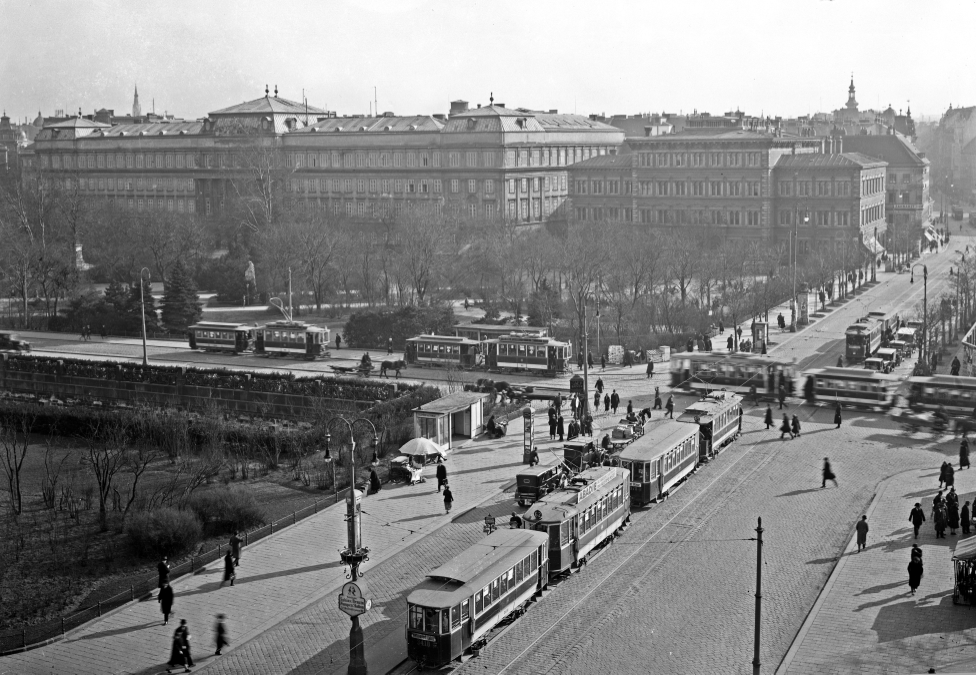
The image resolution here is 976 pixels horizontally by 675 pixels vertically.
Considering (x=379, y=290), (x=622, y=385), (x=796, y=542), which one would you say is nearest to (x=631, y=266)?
(x=379, y=290)

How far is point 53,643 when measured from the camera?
25.2 m

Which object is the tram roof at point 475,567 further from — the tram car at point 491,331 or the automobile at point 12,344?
the automobile at point 12,344

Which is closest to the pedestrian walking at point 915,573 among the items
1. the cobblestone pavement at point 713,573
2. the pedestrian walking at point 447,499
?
the cobblestone pavement at point 713,573

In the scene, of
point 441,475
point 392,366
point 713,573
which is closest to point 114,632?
point 441,475

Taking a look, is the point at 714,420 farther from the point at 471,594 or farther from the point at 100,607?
the point at 100,607

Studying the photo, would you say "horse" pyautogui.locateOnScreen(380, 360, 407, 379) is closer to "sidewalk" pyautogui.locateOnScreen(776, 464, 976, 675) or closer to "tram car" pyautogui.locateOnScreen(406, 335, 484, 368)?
"tram car" pyautogui.locateOnScreen(406, 335, 484, 368)

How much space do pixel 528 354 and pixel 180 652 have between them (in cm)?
3336

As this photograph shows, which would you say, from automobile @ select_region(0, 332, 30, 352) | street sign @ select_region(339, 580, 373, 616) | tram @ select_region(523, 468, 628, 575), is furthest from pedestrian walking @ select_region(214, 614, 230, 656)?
automobile @ select_region(0, 332, 30, 352)

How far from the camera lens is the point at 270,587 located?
2800 centimetres

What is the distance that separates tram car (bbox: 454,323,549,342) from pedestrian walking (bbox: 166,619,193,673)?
35.3 meters

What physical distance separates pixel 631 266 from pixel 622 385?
21448mm

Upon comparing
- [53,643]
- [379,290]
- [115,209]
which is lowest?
[53,643]

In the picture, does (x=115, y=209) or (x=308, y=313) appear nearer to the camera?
(x=308, y=313)

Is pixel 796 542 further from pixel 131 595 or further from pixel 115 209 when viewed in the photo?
pixel 115 209
